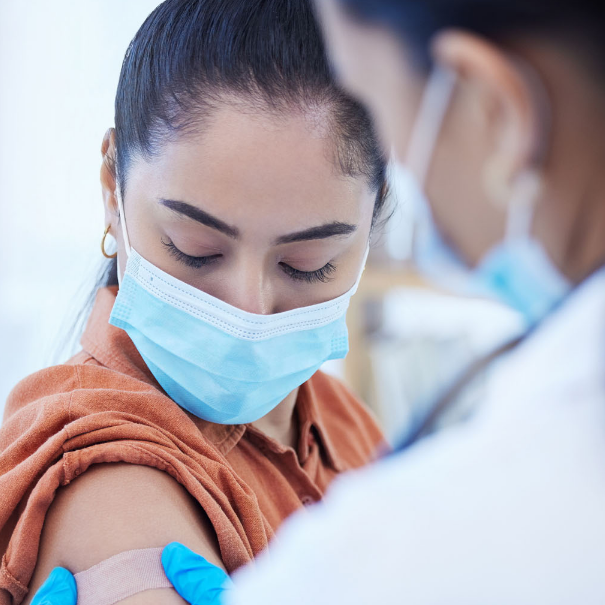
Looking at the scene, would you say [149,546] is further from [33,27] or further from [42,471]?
[33,27]

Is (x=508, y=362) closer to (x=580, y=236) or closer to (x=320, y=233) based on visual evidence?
(x=580, y=236)

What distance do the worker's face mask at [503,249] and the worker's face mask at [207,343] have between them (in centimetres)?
43

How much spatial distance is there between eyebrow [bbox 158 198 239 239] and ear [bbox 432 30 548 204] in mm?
471

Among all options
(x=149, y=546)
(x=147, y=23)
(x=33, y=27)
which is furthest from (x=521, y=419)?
(x=33, y=27)

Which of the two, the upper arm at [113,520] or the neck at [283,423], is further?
the neck at [283,423]

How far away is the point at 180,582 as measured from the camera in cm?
71

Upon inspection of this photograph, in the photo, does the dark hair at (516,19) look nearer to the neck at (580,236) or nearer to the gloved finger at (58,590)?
the neck at (580,236)

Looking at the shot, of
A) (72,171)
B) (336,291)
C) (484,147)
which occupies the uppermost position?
(484,147)

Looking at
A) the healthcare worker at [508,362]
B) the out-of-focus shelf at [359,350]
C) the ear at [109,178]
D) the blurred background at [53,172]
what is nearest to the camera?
the healthcare worker at [508,362]

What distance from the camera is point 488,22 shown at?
1.39ft

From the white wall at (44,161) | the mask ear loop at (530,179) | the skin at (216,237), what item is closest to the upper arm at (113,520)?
the skin at (216,237)

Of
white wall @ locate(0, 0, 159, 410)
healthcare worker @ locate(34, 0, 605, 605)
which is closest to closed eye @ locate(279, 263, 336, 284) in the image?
healthcare worker @ locate(34, 0, 605, 605)

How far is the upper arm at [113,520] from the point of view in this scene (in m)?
0.74

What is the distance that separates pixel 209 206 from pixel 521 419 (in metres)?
0.56
